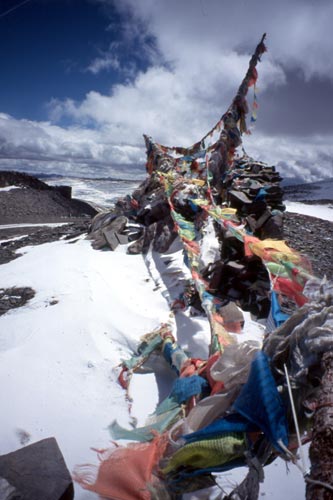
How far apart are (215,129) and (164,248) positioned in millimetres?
6254

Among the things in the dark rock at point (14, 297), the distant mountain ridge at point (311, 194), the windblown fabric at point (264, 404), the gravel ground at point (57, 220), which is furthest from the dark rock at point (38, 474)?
the distant mountain ridge at point (311, 194)

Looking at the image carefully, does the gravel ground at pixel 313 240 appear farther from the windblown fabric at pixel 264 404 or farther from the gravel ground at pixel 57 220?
the windblown fabric at pixel 264 404

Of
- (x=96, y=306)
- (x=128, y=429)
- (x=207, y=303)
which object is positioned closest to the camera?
(x=128, y=429)

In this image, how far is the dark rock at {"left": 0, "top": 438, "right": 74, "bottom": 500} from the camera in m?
2.12

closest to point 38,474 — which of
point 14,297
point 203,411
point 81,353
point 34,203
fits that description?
point 203,411

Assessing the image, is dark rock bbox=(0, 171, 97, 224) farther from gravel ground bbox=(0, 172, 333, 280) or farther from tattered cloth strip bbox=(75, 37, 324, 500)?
tattered cloth strip bbox=(75, 37, 324, 500)

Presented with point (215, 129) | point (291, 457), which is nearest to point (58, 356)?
point (291, 457)

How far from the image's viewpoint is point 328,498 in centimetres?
113

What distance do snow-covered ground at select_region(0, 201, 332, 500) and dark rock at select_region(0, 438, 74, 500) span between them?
0.70 feet

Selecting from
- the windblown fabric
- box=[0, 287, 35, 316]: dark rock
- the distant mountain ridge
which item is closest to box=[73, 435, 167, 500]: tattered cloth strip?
the windblown fabric

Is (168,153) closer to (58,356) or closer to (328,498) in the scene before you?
(58,356)

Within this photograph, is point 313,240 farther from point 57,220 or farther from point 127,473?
point 57,220

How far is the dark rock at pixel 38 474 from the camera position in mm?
2123

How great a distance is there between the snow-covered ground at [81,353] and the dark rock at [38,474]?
8.4 inches
